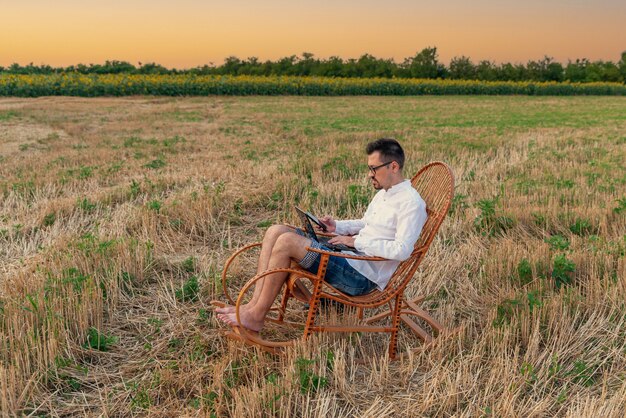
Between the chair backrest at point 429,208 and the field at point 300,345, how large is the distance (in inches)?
20.2

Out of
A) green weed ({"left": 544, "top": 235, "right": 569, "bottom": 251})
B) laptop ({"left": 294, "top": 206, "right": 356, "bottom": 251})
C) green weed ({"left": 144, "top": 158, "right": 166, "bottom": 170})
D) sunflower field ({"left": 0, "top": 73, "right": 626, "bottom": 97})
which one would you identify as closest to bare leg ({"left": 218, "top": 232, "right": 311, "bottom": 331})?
laptop ({"left": 294, "top": 206, "right": 356, "bottom": 251})

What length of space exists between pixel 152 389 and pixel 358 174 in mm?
6827

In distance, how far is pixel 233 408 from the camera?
3.30 metres

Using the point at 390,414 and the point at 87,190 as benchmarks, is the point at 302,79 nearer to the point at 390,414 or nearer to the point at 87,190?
the point at 87,190

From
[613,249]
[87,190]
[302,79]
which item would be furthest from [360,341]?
[302,79]

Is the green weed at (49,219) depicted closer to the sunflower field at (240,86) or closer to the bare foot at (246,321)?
the bare foot at (246,321)

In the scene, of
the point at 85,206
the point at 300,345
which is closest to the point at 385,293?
the point at 300,345

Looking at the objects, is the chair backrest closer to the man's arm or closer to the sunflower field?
the man's arm

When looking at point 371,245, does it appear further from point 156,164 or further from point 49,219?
point 156,164

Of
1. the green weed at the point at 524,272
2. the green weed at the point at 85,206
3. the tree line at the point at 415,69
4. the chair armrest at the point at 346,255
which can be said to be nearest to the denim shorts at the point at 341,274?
the chair armrest at the point at 346,255

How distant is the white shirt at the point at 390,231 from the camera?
3.90m

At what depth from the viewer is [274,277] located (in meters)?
3.90

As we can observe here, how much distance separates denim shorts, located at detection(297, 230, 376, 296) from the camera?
3923 mm

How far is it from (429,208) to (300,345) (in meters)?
1.51
